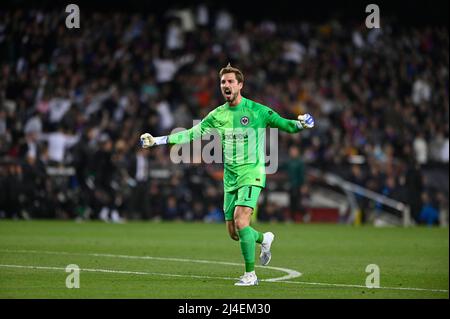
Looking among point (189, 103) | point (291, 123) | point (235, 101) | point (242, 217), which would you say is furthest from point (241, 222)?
point (189, 103)

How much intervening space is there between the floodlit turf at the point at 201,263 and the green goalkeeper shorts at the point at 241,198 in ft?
2.97

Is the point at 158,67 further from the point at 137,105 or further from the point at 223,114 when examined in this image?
Result: the point at 223,114

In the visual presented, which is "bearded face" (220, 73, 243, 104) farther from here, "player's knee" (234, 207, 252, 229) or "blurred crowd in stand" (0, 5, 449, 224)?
"blurred crowd in stand" (0, 5, 449, 224)

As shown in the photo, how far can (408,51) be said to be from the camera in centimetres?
3594

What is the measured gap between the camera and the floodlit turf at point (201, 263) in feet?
37.7

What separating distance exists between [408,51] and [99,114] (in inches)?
455

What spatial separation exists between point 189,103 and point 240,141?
20.5 metres

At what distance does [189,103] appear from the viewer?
109 ft

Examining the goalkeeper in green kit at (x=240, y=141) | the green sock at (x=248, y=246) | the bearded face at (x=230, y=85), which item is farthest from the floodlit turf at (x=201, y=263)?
the bearded face at (x=230, y=85)

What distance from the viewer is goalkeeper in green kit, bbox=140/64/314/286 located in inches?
493

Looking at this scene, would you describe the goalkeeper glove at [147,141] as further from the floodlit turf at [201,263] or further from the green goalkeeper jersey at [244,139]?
the floodlit turf at [201,263]

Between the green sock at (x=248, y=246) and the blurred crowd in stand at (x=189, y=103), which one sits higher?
the blurred crowd in stand at (x=189, y=103)
